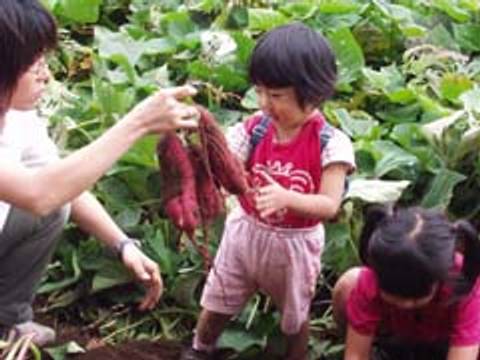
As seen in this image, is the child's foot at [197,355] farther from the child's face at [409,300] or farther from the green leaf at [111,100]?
the green leaf at [111,100]

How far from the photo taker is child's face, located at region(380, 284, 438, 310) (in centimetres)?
227

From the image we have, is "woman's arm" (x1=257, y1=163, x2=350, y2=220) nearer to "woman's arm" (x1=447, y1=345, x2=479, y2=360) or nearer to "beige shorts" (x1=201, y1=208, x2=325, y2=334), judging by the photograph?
"beige shorts" (x1=201, y1=208, x2=325, y2=334)

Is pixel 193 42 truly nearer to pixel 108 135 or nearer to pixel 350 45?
pixel 350 45

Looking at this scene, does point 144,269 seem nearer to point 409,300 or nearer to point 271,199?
point 271,199

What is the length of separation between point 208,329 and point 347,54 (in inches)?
46.8

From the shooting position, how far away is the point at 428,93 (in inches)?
139

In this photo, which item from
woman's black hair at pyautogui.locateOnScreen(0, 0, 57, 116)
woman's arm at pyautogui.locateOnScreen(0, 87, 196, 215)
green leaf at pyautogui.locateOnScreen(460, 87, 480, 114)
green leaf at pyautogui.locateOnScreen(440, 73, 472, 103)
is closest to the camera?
woman's arm at pyautogui.locateOnScreen(0, 87, 196, 215)

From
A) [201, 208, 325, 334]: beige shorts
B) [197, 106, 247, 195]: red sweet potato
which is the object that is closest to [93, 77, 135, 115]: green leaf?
[201, 208, 325, 334]: beige shorts

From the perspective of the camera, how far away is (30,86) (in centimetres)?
230

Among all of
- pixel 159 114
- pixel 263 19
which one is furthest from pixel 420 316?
pixel 263 19

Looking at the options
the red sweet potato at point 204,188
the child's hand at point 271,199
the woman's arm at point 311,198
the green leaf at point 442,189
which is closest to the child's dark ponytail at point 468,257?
the woman's arm at point 311,198

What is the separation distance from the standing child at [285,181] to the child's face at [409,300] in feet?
0.69

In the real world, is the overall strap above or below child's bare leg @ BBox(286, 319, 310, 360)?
above

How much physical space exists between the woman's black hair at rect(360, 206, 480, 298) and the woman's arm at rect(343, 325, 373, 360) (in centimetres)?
21
